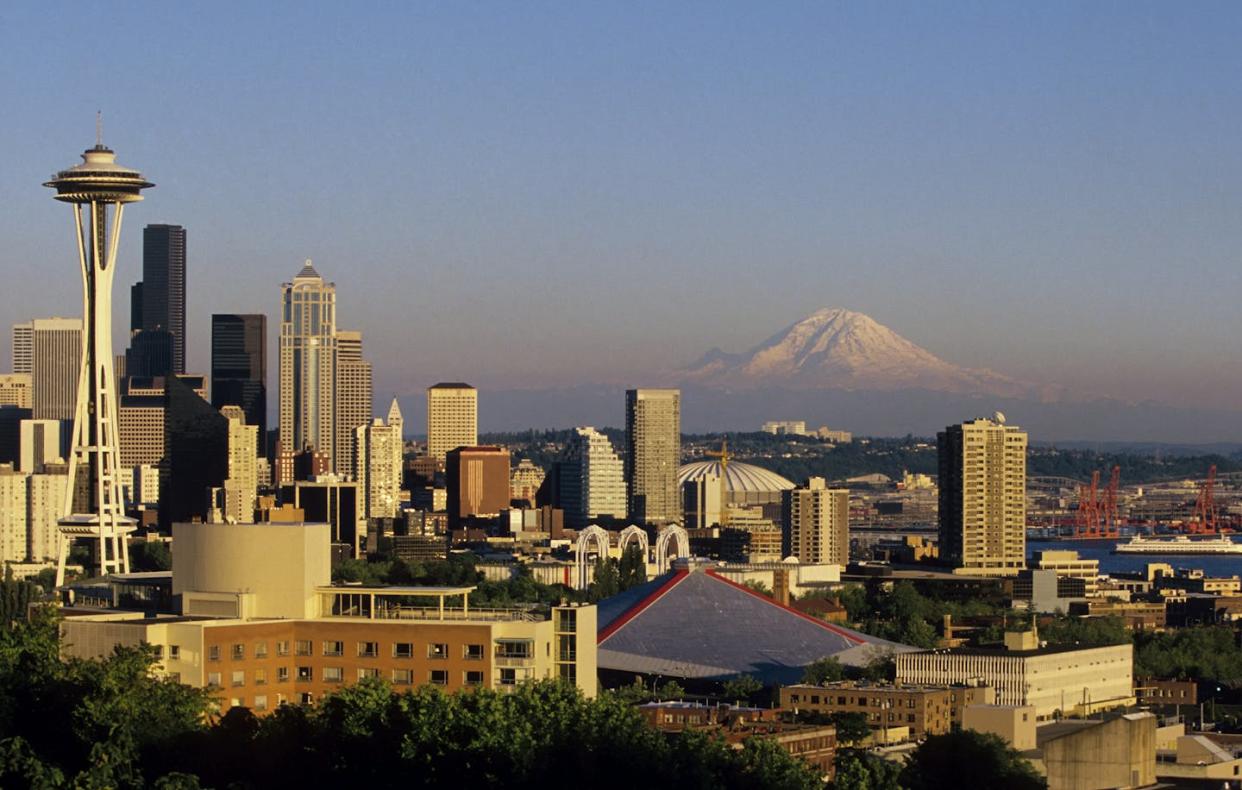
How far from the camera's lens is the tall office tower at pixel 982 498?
168 m

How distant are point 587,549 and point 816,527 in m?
35.5

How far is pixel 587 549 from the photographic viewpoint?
540 ft

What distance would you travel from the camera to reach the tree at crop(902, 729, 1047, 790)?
46.4 metres

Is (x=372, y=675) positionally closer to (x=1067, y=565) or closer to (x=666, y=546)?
(x=666, y=546)

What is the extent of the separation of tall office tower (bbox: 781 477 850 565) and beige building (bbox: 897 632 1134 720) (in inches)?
3931

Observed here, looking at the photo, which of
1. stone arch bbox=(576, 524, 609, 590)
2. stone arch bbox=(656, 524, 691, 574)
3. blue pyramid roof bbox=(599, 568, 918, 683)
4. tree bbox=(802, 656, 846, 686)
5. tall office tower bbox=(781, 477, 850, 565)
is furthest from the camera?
tall office tower bbox=(781, 477, 850, 565)

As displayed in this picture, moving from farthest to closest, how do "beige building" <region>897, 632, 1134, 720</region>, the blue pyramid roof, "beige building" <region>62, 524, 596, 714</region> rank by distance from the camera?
the blue pyramid roof → "beige building" <region>897, 632, 1134, 720</region> → "beige building" <region>62, 524, 596, 714</region>

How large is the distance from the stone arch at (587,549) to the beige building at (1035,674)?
5293 centimetres

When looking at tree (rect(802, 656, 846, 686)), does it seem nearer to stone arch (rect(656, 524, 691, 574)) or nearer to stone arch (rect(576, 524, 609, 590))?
stone arch (rect(576, 524, 609, 590))

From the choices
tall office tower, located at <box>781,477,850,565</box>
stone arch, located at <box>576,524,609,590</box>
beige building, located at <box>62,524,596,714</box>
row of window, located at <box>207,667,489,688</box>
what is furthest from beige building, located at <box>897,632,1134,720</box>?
tall office tower, located at <box>781,477,850,565</box>


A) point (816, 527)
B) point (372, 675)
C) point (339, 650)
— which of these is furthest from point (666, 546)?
point (372, 675)

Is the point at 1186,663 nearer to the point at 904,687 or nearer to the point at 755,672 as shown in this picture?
the point at 755,672

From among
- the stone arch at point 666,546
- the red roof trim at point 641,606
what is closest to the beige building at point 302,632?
the red roof trim at point 641,606

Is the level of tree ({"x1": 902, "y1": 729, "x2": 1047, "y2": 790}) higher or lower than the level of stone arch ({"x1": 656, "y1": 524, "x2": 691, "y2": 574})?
lower
